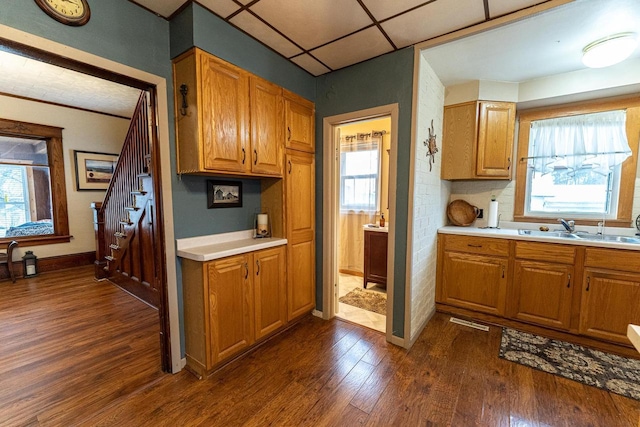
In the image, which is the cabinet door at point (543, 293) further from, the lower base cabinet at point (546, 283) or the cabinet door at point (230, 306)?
the cabinet door at point (230, 306)

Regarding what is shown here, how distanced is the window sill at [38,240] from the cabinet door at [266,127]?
4587 millimetres

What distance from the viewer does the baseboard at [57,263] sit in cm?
389

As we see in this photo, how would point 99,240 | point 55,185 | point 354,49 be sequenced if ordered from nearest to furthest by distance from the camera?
point 354,49 → point 99,240 → point 55,185

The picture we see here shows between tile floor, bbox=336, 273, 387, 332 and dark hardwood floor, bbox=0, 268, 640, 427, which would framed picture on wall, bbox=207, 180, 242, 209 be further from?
tile floor, bbox=336, 273, 387, 332

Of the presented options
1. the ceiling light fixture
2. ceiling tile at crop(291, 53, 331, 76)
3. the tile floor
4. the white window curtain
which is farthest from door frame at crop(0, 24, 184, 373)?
the white window curtain

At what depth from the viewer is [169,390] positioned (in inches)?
69.5

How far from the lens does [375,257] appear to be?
358 centimetres

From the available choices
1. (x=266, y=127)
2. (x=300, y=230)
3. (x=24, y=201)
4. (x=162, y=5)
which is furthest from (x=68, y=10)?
(x=24, y=201)

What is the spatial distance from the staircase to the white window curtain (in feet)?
13.7

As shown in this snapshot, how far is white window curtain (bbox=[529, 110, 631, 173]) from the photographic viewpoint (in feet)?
8.24

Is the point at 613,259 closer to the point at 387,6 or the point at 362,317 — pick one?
the point at 362,317

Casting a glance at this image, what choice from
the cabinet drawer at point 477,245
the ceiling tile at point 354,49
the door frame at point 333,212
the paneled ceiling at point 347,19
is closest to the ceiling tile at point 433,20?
the paneled ceiling at point 347,19

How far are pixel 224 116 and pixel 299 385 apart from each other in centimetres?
201

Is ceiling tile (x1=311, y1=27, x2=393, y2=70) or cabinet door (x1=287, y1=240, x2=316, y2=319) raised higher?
ceiling tile (x1=311, y1=27, x2=393, y2=70)
